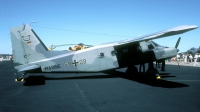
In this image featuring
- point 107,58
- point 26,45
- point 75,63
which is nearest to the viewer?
point 26,45

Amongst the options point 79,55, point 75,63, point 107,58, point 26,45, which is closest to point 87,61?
point 79,55

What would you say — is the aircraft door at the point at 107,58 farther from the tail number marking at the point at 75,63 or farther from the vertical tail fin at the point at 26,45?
the vertical tail fin at the point at 26,45

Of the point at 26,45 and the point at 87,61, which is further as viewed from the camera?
the point at 87,61

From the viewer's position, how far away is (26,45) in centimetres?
1242

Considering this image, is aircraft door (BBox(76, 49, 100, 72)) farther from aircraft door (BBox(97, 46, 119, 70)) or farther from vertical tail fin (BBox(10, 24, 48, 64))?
vertical tail fin (BBox(10, 24, 48, 64))

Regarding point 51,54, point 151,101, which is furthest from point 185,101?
point 51,54

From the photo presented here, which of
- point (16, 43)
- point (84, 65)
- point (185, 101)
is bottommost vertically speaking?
point (185, 101)

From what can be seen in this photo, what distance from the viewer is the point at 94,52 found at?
43.8 feet

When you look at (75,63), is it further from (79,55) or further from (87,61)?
(87,61)

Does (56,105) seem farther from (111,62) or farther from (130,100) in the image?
(111,62)

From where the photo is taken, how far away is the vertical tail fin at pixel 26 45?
12.1 metres

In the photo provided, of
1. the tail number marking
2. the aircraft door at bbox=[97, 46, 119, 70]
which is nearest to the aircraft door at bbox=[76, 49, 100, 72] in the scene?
the tail number marking

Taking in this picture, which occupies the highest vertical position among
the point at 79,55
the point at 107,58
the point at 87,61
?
the point at 79,55

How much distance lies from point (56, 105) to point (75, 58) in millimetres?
6984
